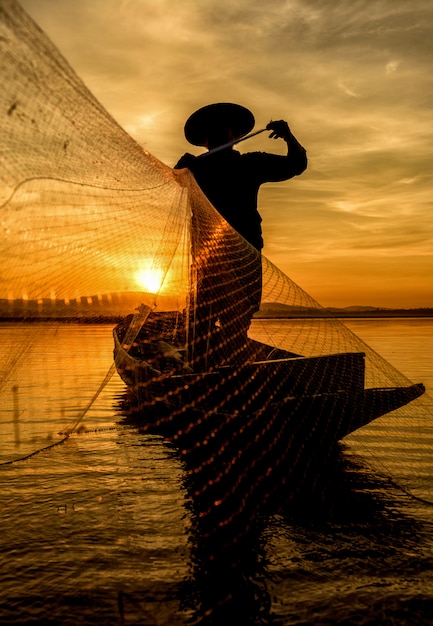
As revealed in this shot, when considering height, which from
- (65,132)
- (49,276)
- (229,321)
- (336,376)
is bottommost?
(336,376)

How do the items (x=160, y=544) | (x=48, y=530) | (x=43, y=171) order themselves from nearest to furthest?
(x=43, y=171), (x=160, y=544), (x=48, y=530)

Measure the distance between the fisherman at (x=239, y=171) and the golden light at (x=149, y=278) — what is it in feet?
2.89

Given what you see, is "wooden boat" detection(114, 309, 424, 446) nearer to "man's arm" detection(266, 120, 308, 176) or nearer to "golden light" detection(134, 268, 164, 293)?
"golden light" detection(134, 268, 164, 293)

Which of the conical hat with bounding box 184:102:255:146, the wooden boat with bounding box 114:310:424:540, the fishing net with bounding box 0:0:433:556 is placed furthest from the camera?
the conical hat with bounding box 184:102:255:146

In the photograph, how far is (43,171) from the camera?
317cm

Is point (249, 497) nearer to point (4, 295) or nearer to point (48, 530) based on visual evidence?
point (48, 530)

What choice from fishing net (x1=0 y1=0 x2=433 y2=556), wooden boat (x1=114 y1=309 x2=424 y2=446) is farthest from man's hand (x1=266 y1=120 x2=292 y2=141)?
wooden boat (x1=114 y1=309 x2=424 y2=446)

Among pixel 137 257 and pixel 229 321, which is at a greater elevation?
pixel 137 257

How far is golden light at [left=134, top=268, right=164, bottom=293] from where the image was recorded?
5703mm

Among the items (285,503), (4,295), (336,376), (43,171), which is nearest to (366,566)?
(285,503)

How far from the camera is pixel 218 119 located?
252 inches

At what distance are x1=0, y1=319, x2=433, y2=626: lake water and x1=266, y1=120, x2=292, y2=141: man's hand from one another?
3.49 m

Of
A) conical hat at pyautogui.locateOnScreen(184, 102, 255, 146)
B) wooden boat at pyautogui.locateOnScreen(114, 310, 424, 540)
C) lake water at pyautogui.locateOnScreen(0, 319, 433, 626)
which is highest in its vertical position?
conical hat at pyautogui.locateOnScreen(184, 102, 255, 146)

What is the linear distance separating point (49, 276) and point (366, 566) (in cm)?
310
